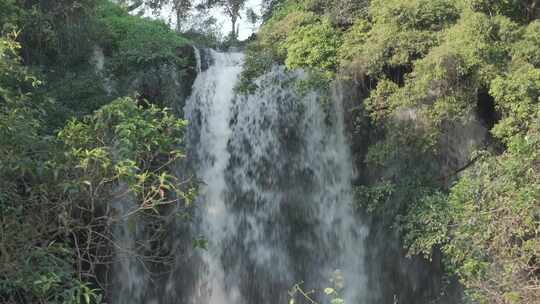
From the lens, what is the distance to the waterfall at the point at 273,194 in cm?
953

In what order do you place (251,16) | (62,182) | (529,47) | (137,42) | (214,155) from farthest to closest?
(251,16)
(137,42)
(214,155)
(529,47)
(62,182)

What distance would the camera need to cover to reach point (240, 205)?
390 inches

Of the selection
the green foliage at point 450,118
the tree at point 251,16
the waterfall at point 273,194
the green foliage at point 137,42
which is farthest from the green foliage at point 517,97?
the tree at point 251,16

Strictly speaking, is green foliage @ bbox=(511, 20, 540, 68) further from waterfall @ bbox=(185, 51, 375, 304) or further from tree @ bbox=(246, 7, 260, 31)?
tree @ bbox=(246, 7, 260, 31)

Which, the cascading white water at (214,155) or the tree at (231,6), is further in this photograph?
the tree at (231,6)

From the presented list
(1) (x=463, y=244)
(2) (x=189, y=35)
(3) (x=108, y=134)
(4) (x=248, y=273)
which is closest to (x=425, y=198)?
(1) (x=463, y=244)

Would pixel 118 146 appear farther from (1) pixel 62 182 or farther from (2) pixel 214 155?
(2) pixel 214 155

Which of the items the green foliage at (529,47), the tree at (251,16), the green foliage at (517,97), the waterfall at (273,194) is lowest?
the waterfall at (273,194)

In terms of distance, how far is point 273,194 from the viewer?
9.95 meters

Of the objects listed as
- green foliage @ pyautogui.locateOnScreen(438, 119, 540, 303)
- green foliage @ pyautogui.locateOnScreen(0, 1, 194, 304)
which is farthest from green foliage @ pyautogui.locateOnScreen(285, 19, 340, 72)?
green foliage @ pyautogui.locateOnScreen(0, 1, 194, 304)

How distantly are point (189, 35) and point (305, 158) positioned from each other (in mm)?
7323

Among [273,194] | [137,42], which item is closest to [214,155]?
[273,194]

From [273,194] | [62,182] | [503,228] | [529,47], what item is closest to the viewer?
[62,182]

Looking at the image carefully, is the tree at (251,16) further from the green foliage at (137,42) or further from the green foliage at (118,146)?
the green foliage at (118,146)
